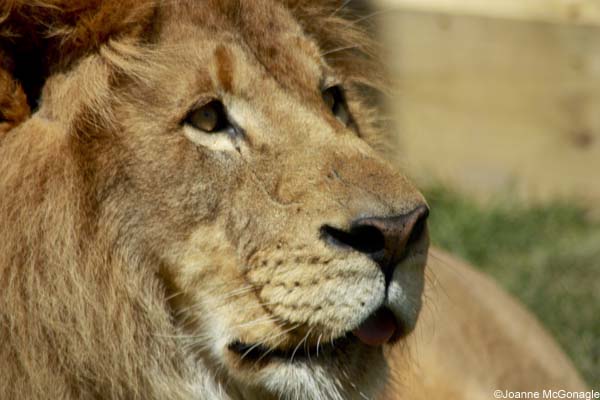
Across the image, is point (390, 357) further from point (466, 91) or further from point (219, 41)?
point (466, 91)

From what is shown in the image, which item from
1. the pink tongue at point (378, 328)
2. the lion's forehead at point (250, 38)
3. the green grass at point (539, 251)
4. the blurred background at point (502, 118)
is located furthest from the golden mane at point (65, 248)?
the blurred background at point (502, 118)

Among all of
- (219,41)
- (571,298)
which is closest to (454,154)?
(571,298)

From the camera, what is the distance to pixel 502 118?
667 centimetres

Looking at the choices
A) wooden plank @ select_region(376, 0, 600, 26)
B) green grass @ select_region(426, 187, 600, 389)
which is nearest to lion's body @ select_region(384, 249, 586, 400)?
green grass @ select_region(426, 187, 600, 389)

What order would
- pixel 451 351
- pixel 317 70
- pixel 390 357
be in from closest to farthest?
pixel 317 70, pixel 390 357, pixel 451 351

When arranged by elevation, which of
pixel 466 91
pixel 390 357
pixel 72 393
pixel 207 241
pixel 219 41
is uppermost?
pixel 219 41

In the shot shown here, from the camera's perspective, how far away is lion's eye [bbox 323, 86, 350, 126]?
10.3ft

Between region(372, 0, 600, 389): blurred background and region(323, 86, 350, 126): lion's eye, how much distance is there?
10.1 feet

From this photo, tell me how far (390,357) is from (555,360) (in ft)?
4.37

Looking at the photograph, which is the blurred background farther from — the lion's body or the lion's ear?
the lion's ear

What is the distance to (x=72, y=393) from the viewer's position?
2.75 meters

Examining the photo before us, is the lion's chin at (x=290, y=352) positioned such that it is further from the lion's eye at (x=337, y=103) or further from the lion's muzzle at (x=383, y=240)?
the lion's eye at (x=337, y=103)

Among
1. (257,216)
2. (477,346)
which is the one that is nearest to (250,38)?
(257,216)
